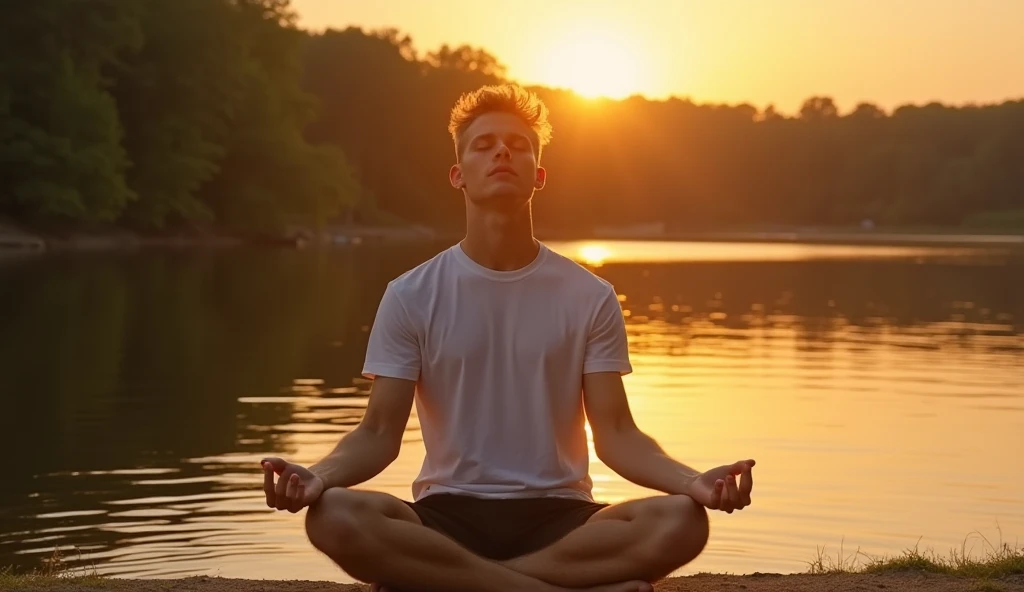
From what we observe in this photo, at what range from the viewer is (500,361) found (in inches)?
190

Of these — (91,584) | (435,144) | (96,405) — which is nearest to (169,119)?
(435,144)

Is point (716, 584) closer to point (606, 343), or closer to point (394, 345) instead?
point (606, 343)

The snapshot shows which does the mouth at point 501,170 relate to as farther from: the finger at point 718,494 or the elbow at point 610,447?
the finger at point 718,494

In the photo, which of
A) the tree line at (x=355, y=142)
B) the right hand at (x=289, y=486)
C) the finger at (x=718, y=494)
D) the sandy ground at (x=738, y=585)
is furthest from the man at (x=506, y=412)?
the tree line at (x=355, y=142)

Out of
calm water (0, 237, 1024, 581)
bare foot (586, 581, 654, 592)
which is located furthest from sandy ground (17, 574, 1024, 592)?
calm water (0, 237, 1024, 581)

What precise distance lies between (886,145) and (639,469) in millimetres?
141091

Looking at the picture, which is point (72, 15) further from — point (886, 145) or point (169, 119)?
point (886, 145)

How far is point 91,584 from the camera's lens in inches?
220

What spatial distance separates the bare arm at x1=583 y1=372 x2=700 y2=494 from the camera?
483 centimetres

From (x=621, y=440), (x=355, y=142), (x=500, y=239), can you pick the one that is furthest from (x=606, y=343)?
(x=355, y=142)

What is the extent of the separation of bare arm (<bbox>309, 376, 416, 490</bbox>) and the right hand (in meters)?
0.21

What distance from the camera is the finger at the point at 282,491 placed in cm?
438

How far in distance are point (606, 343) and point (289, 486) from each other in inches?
41.4

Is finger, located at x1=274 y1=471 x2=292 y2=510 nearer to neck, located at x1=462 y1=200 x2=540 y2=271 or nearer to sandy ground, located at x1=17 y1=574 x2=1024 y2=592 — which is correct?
neck, located at x1=462 y1=200 x2=540 y2=271
